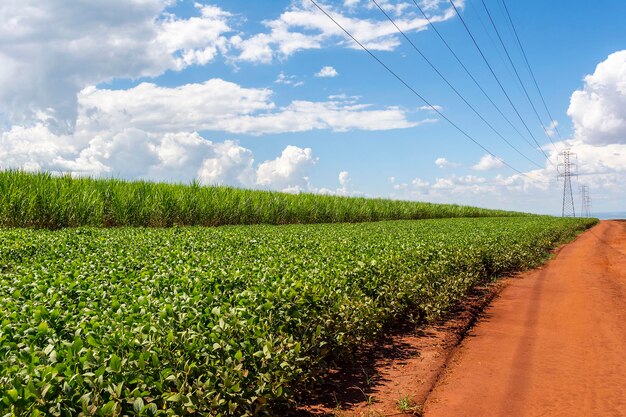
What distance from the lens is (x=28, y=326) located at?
157 inches

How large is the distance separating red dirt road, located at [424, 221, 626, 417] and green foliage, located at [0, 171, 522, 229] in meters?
13.0

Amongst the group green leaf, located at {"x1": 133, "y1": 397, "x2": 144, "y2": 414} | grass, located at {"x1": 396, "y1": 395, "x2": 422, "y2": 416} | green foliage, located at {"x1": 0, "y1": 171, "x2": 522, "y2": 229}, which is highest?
green foliage, located at {"x1": 0, "y1": 171, "x2": 522, "y2": 229}

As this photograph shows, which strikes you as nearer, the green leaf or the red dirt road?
the green leaf

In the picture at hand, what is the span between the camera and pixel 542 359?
665 centimetres

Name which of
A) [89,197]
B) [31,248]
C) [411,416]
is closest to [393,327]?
[411,416]

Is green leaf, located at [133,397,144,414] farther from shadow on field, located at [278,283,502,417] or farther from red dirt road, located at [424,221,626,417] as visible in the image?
red dirt road, located at [424,221,626,417]

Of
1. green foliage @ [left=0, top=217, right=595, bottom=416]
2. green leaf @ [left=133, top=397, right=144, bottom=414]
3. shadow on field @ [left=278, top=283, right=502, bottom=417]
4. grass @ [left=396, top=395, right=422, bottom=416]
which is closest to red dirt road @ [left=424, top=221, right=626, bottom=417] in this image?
grass @ [left=396, top=395, right=422, bottom=416]

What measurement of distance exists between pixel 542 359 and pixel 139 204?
1527cm

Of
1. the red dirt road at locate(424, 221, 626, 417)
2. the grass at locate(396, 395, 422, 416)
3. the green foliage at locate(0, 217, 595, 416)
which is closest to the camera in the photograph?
the green foliage at locate(0, 217, 595, 416)

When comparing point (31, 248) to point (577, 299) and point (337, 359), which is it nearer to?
point (337, 359)

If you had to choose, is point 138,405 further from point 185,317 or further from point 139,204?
point 139,204

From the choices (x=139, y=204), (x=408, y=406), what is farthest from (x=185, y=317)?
(x=139, y=204)

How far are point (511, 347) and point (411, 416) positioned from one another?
302cm

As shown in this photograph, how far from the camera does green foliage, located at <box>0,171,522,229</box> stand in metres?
15.0
